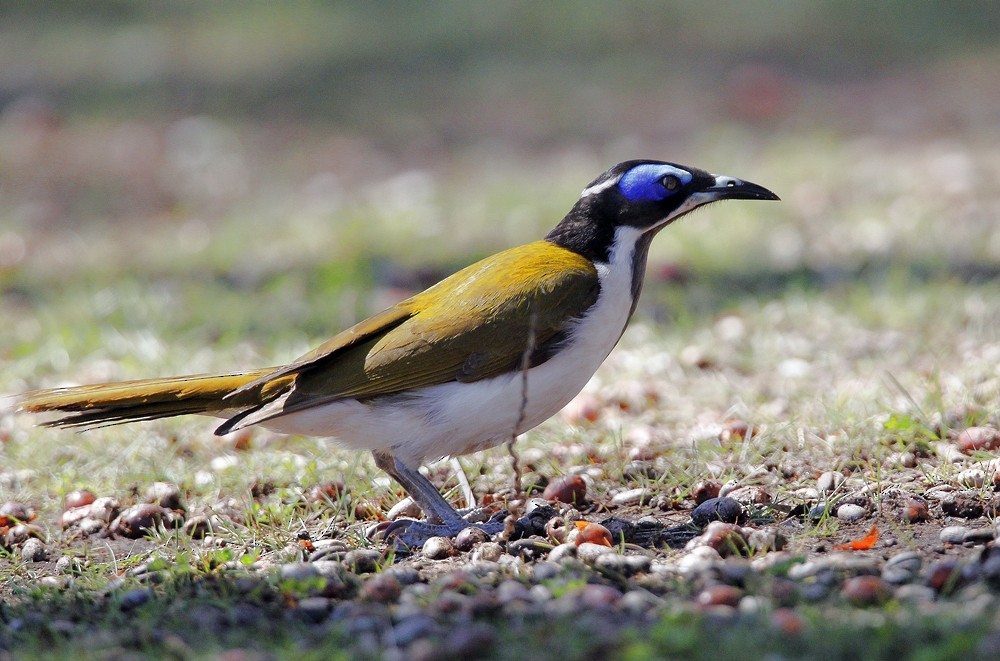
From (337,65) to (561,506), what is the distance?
1069 centimetres

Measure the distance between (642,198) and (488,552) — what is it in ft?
5.02

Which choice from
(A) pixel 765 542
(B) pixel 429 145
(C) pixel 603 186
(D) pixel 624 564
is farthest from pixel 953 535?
(B) pixel 429 145

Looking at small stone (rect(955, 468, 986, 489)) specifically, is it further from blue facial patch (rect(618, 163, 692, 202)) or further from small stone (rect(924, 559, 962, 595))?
blue facial patch (rect(618, 163, 692, 202))

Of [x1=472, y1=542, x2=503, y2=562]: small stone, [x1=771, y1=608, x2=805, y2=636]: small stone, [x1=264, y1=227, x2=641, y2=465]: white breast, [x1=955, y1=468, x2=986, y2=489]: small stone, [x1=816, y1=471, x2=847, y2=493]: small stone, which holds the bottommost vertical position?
[x1=771, y1=608, x2=805, y2=636]: small stone

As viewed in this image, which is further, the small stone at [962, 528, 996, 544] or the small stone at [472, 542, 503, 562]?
the small stone at [472, 542, 503, 562]

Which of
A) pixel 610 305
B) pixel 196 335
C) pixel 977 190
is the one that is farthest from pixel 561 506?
pixel 977 190

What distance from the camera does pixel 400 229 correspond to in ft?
28.9

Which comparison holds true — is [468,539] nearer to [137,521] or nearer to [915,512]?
[137,521]

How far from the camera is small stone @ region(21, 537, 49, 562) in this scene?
4355 millimetres

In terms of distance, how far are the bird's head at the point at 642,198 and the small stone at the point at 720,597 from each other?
1675mm

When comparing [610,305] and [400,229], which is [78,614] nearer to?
[610,305]

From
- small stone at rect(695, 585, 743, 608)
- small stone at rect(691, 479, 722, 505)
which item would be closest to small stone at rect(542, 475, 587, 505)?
small stone at rect(691, 479, 722, 505)

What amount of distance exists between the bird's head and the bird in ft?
0.55

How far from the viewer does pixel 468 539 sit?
4.06 metres
